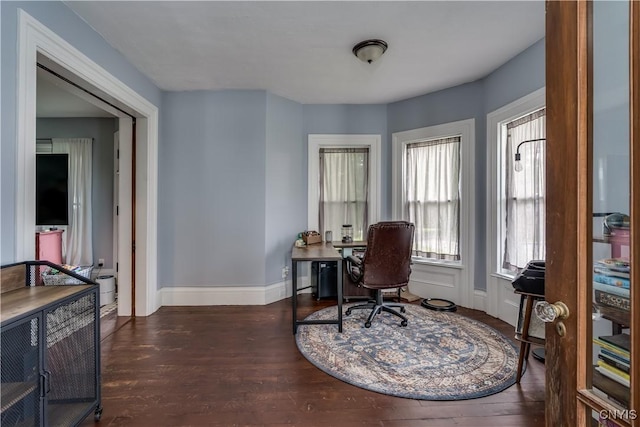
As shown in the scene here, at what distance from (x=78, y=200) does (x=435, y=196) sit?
17.3ft

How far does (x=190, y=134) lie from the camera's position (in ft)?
11.8

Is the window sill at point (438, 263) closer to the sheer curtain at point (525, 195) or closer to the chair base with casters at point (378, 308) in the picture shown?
the sheer curtain at point (525, 195)

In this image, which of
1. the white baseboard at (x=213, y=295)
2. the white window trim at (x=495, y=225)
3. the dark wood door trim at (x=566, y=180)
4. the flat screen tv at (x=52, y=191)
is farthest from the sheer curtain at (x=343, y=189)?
the flat screen tv at (x=52, y=191)

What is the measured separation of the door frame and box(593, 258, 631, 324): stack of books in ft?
8.52

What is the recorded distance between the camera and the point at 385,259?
2910mm

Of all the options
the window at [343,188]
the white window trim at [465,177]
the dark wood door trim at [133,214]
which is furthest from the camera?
the window at [343,188]

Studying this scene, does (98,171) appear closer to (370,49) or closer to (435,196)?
(370,49)

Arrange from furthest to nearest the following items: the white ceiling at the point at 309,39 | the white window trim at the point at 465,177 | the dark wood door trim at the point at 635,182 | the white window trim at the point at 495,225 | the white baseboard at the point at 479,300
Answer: the white window trim at the point at 465,177 < the white baseboard at the point at 479,300 < the white window trim at the point at 495,225 < the white ceiling at the point at 309,39 < the dark wood door trim at the point at 635,182

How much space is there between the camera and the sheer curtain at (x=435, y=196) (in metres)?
3.71

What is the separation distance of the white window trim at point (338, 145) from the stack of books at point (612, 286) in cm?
341

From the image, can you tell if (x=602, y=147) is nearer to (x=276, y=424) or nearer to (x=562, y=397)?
(x=562, y=397)

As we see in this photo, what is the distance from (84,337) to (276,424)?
1.17m

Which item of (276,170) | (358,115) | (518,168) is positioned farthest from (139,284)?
(518,168)

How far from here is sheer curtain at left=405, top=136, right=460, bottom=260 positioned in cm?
371
